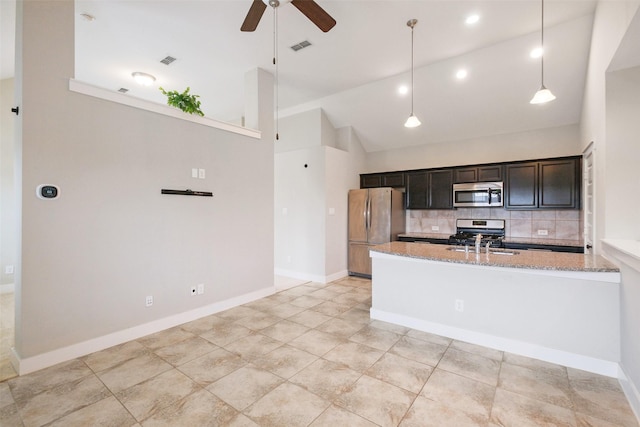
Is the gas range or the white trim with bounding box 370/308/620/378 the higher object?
the gas range

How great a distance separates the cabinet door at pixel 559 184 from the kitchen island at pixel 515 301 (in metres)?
1.94

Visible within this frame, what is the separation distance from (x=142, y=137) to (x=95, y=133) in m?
0.41

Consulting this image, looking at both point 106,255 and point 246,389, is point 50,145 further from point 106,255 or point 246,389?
point 246,389

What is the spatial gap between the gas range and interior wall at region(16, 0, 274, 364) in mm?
3709

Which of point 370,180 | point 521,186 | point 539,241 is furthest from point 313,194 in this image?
point 539,241

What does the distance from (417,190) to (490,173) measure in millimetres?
1263

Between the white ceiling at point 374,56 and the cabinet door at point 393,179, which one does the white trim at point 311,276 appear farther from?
the white ceiling at point 374,56

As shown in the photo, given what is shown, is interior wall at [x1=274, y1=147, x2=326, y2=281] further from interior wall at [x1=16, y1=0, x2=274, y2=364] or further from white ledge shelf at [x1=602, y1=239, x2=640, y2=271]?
white ledge shelf at [x1=602, y1=239, x2=640, y2=271]

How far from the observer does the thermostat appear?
2459 mm

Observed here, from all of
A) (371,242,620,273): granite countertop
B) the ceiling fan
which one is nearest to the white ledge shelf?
(371,242,620,273): granite countertop

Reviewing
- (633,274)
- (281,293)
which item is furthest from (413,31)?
(281,293)

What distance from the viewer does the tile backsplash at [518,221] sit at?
4605 mm

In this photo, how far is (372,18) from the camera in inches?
128

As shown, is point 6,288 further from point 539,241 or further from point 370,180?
point 539,241
